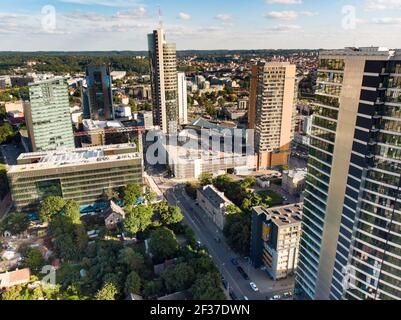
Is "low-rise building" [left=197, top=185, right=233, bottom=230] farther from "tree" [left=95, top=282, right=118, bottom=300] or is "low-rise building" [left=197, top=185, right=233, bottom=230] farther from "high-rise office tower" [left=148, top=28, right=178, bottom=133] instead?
"high-rise office tower" [left=148, top=28, right=178, bottom=133]

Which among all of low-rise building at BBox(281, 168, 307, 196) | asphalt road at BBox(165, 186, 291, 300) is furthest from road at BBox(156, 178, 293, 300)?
low-rise building at BBox(281, 168, 307, 196)

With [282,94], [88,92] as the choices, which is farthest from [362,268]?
[88,92]

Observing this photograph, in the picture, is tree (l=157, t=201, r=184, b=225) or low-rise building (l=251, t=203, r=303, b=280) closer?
low-rise building (l=251, t=203, r=303, b=280)

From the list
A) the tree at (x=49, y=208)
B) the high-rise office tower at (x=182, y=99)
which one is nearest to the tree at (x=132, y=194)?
the tree at (x=49, y=208)

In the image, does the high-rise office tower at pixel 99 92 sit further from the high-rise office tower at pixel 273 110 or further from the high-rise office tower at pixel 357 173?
the high-rise office tower at pixel 357 173

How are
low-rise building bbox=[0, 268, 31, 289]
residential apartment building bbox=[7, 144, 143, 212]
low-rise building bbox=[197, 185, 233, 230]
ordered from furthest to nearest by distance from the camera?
residential apartment building bbox=[7, 144, 143, 212], low-rise building bbox=[197, 185, 233, 230], low-rise building bbox=[0, 268, 31, 289]

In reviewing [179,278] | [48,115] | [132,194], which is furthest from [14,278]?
[48,115]

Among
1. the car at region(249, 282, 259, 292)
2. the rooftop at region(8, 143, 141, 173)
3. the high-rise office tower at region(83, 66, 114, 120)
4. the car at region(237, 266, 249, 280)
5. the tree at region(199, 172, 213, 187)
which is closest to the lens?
the car at region(249, 282, 259, 292)
